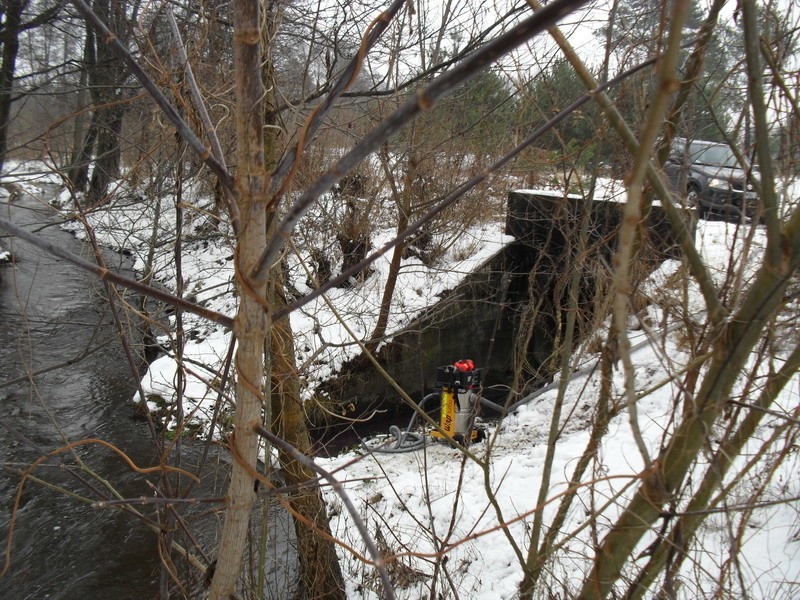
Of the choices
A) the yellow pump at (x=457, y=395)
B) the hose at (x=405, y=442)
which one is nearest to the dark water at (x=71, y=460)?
the hose at (x=405, y=442)

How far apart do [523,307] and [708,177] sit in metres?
1.80

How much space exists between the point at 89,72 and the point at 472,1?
204 inches

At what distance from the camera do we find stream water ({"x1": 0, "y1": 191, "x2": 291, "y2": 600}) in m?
4.68

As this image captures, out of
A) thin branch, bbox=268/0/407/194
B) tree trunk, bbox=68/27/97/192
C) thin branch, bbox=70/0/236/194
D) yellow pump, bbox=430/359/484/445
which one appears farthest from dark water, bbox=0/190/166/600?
yellow pump, bbox=430/359/484/445

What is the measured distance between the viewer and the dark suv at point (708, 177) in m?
2.05

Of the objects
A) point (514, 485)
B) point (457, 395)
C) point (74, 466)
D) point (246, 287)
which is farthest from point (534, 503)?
point (246, 287)

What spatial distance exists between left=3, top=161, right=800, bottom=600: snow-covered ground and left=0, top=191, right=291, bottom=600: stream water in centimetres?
66

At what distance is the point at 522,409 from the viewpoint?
7.86 meters

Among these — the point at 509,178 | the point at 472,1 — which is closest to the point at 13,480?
the point at 472,1

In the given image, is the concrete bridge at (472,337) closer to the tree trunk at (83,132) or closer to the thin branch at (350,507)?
the tree trunk at (83,132)

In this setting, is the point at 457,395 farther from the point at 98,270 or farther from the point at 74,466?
the point at 98,270

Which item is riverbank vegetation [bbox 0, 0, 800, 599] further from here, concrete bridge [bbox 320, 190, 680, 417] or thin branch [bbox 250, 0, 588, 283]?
concrete bridge [bbox 320, 190, 680, 417]

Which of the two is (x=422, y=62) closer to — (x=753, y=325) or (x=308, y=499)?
(x=308, y=499)

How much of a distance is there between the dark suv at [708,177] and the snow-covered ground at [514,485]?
0.41ft
